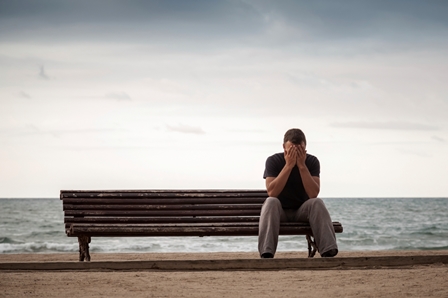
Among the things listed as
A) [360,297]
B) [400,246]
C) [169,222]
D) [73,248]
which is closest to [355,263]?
[360,297]

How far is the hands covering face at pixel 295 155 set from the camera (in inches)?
250

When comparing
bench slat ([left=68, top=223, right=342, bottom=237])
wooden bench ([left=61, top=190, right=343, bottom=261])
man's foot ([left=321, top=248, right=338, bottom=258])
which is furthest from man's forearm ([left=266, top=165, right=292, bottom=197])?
man's foot ([left=321, top=248, right=338, bottom=258])

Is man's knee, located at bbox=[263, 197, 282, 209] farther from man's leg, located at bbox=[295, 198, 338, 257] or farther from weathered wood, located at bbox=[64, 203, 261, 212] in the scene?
weathered wood, located at bbox=[64, 203, 261, 212]

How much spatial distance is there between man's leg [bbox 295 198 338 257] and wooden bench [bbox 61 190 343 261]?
664 mm

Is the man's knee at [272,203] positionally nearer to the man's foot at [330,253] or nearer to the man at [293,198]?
the man at [293,198]

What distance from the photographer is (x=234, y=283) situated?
4.99 m

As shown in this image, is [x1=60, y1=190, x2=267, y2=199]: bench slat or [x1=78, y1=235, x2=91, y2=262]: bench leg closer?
[x1=78, y1=235, x2=91, y2=262]: bench leg

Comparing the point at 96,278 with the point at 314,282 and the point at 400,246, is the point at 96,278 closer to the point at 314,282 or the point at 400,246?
the point at 314,282

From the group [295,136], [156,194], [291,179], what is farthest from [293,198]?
[156,194]

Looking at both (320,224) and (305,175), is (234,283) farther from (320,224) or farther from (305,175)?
(305,175)

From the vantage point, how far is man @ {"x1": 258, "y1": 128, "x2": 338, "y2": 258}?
239 inches

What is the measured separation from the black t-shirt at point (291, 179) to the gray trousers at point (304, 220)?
0.12 m

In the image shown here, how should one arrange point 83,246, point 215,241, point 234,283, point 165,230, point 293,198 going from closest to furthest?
point 234,283 → point 293,198 → point 165,230 → point 83,246 → point 215,241

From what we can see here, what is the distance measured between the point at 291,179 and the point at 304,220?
457 mm
